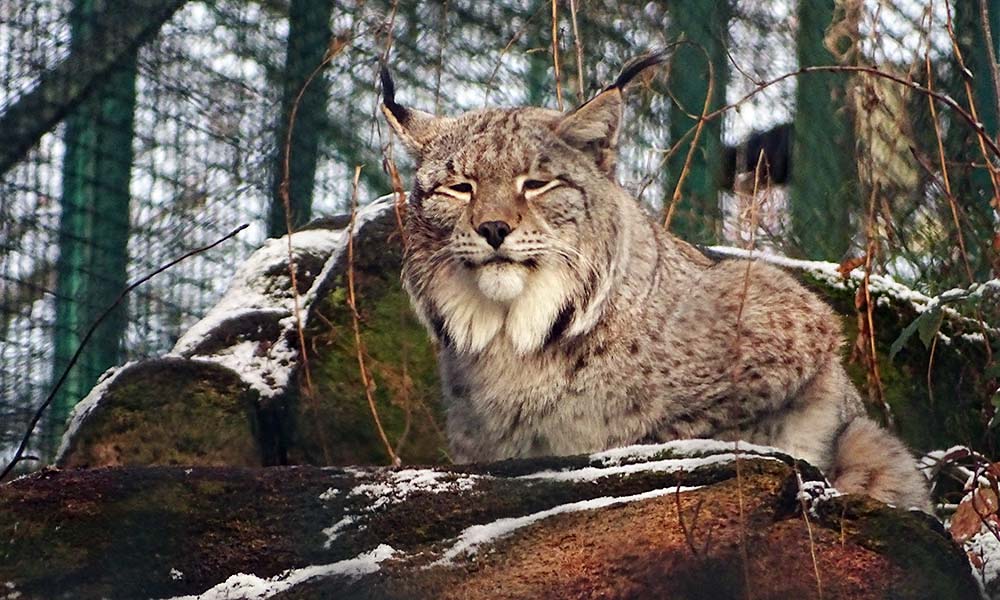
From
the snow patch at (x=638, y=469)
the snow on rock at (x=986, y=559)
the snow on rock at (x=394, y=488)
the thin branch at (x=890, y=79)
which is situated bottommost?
the snow on rock at (x=986, y=559)

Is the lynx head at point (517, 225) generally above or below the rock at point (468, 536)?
above

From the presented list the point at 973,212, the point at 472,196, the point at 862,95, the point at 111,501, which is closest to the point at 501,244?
the point at 472,196

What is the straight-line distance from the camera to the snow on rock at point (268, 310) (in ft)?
16.1

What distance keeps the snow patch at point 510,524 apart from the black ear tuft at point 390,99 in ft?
5.37

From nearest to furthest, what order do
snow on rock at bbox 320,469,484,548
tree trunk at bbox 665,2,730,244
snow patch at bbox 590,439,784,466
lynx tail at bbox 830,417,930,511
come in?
snow on rock at bbox 320,469,484,548 < snow patch at bbox 590,439,784,466 < lynx tail at bbox 830,417,930,511 < tree trunk at bbox 665,2,730,244

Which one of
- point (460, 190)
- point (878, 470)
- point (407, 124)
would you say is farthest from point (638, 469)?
point (407, 124)

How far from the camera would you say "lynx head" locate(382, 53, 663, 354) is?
3797 millimetres

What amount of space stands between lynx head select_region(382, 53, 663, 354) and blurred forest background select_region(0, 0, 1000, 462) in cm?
35

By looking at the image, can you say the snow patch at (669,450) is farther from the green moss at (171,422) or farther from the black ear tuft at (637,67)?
the green moss at (171,422)

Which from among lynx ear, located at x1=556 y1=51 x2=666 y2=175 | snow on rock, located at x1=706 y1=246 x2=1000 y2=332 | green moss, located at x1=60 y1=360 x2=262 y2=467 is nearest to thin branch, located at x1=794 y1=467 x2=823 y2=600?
lynx ear, located at x1=556 y1=51 x2=666 y2=175

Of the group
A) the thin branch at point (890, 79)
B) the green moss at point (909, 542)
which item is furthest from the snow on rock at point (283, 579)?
the thin branch at point (890, 79)

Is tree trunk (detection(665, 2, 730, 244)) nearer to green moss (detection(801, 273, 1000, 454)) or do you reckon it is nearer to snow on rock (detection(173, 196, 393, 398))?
green moss (detection(801, 273, 1000, 454))

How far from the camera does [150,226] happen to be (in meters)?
4.79

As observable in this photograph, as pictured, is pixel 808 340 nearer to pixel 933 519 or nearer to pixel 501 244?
pixel 501 244
